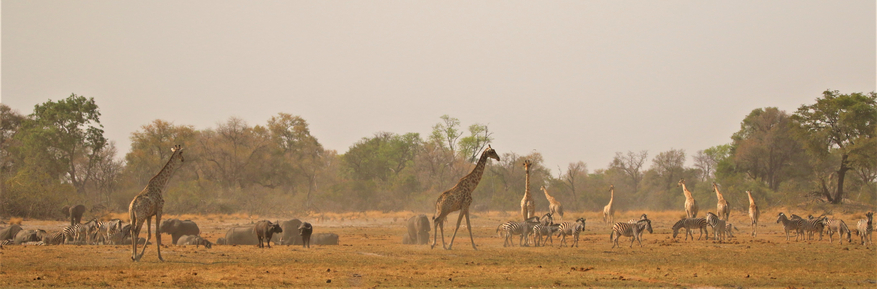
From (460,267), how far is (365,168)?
5707 centimetres

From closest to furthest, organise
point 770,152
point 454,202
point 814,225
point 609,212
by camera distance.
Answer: point 454,202
point 814,225
point 609,212
point 770,152

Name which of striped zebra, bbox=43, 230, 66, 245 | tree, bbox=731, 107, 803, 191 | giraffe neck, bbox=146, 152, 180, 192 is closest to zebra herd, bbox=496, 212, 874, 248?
giraffe neck, bbox=146, 152, 180, 192

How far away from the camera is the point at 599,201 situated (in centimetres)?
6144

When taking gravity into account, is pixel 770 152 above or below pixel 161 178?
above

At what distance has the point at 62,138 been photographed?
47.4 meters

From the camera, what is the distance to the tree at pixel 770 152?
2032 inches

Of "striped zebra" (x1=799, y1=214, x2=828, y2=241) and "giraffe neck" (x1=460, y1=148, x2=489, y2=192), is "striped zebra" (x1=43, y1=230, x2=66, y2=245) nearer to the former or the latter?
"giraffe neck" (x1=460, y1=148, x2=489, y2=192)

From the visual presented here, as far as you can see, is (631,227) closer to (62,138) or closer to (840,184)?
(840,184)

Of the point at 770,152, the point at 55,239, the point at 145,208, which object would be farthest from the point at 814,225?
the point at 770,152

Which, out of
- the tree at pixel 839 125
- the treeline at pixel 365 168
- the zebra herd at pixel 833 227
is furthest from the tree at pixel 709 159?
the zebra herd at pixel 833 227

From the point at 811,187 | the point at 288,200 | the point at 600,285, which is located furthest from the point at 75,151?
the point at 811,187

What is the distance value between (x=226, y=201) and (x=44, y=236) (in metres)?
28.6

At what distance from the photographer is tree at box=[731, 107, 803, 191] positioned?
51625 millimetres

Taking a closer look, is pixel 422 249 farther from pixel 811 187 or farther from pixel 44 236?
pixel 811 187
